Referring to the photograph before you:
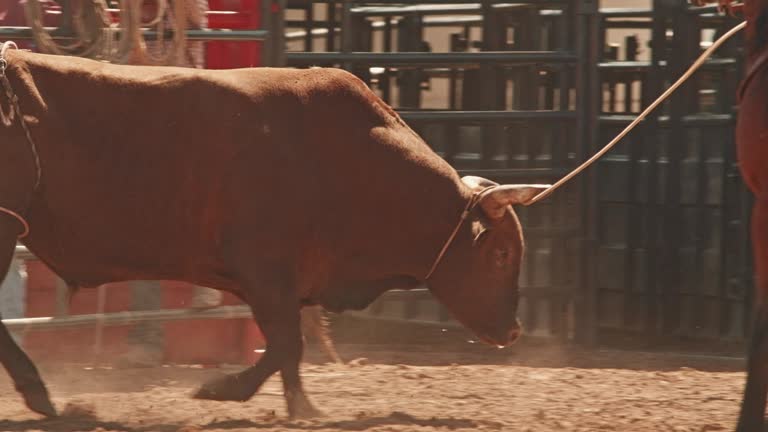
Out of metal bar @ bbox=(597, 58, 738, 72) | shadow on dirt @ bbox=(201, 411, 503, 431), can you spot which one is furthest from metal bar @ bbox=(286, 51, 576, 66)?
shadow on dirt @ bbox=(201, 411, 503, 431)

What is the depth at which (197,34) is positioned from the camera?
23.3 feet

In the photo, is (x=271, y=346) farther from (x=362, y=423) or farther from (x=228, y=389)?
(x=362, y=423)

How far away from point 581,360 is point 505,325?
199 cm

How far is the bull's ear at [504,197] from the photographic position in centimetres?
609

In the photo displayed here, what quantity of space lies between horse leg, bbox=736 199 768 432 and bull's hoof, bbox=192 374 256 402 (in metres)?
1.90

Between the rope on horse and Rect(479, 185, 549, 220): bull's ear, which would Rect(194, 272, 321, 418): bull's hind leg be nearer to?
Rect(479, 185, 549, 220): bull's ear

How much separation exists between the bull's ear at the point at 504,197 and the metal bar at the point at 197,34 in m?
1.74

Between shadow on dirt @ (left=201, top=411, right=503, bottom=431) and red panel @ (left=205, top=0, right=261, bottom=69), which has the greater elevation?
red panel @ (left=205, top=0, right=261, bottom=69)

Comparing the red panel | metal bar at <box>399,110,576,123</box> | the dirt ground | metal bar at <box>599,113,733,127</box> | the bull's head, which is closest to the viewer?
the dirt ground

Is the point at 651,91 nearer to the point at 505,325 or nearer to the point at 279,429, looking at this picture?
the point at 505,325

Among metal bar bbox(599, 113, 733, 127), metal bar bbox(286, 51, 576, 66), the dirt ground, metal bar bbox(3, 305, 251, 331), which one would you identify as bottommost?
the dirt ground

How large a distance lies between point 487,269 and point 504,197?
12.9 inches

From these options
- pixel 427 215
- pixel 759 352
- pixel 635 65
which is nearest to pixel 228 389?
pixel 427 215

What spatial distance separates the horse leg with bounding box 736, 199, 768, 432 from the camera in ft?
17.7
